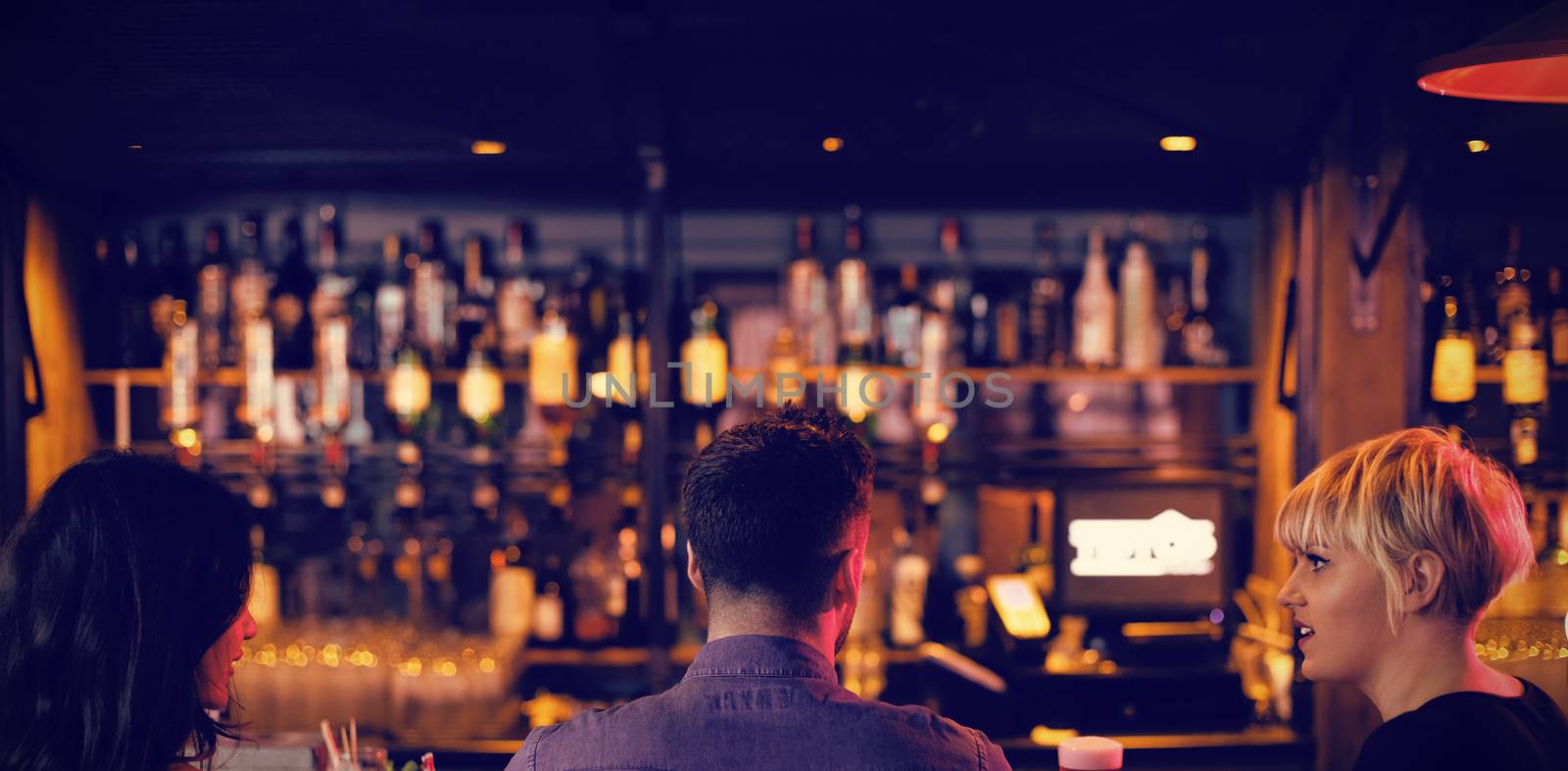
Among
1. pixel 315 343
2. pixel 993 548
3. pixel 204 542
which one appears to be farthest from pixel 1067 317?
pixel 204 542

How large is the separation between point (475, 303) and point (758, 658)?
2.38m

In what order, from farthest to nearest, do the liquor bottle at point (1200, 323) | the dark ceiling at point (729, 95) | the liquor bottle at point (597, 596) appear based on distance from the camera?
1. the liquor bottle at point (1200, 323)
2. the liquor bottle at point (597, 596)
3. the dark ceiling at point (729, 95)

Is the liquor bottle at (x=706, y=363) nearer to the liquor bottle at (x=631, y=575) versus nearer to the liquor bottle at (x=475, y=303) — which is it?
the liquor bottle at (x=631, y=575)

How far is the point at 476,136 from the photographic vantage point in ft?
9.53

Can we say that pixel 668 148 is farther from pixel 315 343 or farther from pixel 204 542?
pixel 204 542

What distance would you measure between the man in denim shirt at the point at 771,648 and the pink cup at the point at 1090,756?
0.44 m

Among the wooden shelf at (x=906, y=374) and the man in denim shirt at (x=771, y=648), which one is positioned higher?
the wooden shelf at (x=906, y=374)

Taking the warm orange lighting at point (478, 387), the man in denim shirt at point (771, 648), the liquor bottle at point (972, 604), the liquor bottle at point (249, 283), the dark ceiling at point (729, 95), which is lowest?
the liquor bottle at point (972, 604)

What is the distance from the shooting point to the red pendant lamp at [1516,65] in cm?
139

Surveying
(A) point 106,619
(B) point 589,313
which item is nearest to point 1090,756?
(A) point 106,619

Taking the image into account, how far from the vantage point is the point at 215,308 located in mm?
3312

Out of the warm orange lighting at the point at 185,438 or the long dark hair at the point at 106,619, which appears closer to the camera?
the long dark hair at the point at 106,619

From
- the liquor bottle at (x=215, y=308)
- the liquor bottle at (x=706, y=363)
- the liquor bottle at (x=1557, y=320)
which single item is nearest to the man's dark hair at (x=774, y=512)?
the liquor bottle at (x=706, y=363)

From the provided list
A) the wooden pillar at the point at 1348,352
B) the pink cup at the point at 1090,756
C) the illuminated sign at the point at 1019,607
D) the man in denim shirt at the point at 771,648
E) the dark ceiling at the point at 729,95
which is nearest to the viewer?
the man in denim shirt at the point at 771,648
